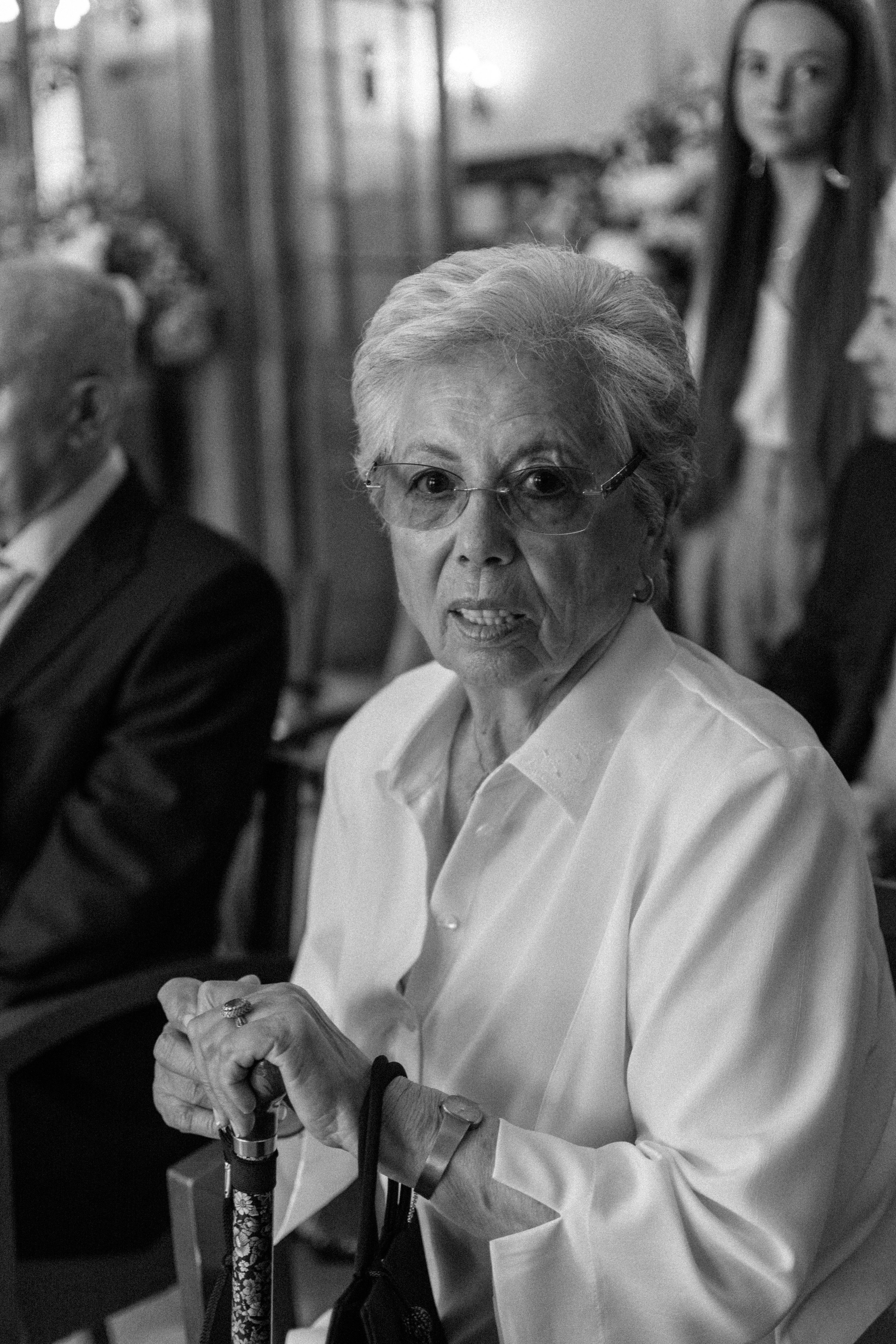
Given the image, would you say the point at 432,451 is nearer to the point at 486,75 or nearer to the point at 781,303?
the point at 781,303

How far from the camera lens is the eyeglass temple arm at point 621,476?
1.26 meters

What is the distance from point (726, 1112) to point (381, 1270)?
298 millimetres

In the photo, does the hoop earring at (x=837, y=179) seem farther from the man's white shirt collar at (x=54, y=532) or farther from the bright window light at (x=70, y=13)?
Result: the bright window light at (x=70, y=13)

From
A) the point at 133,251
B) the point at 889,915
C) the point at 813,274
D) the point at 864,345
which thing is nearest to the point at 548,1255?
the point at 889,915

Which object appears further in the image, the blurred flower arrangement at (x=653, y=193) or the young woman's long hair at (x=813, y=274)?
the blurred flower arrangement at (x=653, y=193)

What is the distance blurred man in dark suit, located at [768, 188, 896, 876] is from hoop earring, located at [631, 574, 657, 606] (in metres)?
1.26

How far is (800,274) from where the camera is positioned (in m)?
2.70

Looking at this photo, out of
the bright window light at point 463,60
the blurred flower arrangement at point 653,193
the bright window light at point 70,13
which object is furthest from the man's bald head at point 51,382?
the bright window light at point 463,60

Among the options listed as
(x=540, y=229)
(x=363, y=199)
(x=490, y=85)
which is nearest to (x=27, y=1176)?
(x=540, y=229)

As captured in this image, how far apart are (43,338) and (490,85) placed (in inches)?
174

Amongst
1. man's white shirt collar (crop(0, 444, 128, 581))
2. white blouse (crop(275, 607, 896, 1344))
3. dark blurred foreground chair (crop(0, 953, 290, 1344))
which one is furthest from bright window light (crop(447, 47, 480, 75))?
white blouse (crop(275, 607, 896, 1344))

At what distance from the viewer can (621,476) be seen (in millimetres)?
1267

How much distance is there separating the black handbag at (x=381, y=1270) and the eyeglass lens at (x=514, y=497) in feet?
1.56

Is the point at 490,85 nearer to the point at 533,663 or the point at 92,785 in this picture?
the point at 92,785
